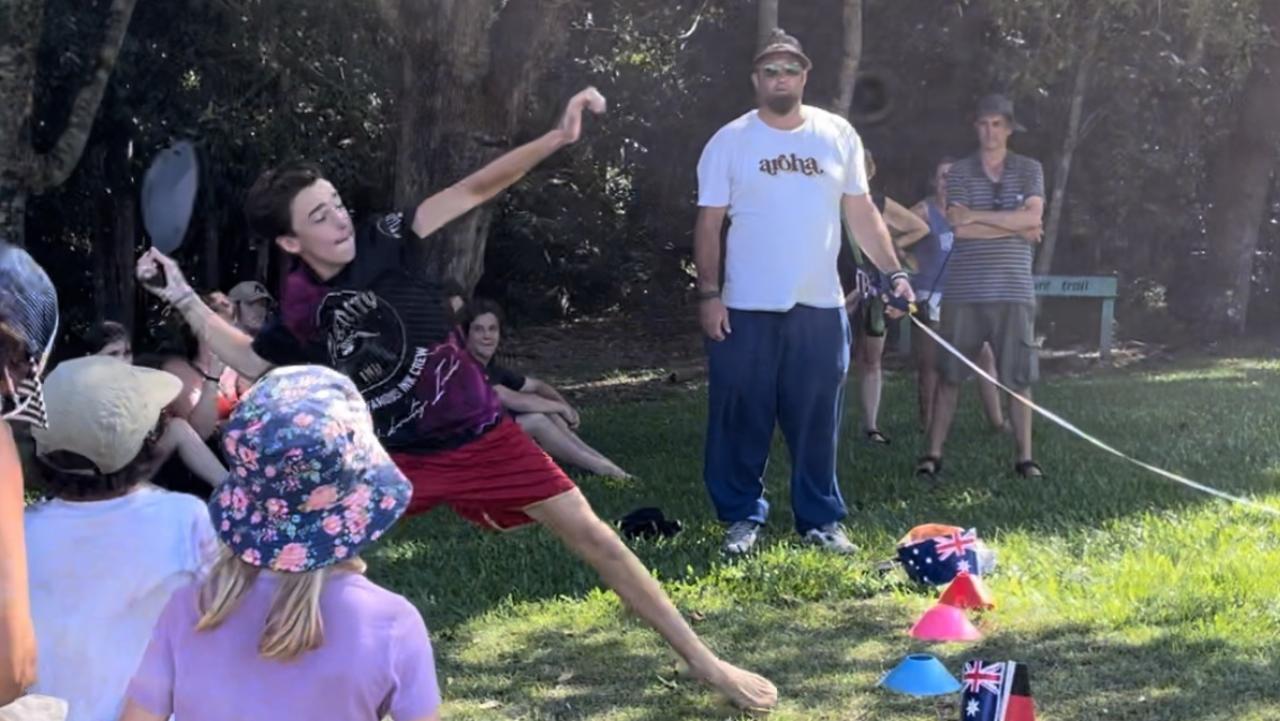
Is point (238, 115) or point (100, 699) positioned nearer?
point (100, 699)

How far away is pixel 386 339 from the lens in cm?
468

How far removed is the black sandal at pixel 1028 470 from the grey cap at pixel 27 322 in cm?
617

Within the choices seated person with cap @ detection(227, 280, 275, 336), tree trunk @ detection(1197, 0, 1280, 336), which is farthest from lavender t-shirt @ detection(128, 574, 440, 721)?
tree trunk @ detection(1197, 0, 1280, 336)

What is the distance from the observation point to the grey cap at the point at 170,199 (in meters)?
6.82

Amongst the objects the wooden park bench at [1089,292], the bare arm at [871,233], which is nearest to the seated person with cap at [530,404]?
the bare arm at [871,233]

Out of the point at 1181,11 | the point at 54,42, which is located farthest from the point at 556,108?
the point at 1181,11

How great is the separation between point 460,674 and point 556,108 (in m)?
12.8

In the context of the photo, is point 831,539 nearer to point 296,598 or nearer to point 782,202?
point 782,202

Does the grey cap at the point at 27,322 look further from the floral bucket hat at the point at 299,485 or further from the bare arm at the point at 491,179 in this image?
the bare arm at the point at 491,179

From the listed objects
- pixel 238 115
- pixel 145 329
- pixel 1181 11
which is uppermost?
pixel 1181 11

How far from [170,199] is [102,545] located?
15.5ft

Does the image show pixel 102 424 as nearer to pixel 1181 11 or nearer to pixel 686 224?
pixel 1181 11

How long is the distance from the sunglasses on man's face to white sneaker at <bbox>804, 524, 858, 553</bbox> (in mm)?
1853

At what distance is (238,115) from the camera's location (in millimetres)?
14336
